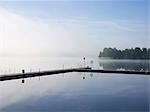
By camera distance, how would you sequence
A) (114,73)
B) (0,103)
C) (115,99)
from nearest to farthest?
1. (0,103)
2. (115,99)
3. (114,73)

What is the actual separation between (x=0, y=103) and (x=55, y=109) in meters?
3.95

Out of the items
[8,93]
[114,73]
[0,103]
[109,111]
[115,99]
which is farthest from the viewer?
[114,73]

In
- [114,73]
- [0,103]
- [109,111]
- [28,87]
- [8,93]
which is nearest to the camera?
[109,111]

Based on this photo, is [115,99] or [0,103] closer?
[0,103]

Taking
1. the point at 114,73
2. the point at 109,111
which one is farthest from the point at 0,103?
the point at 114,73

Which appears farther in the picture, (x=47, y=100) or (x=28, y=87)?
(x=28, y=87)

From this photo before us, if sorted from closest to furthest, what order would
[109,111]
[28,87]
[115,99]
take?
[109,111] < [115,99] < [28,87]

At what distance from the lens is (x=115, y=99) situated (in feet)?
63.6

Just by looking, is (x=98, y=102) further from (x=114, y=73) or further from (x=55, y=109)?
(x=114, y=73)

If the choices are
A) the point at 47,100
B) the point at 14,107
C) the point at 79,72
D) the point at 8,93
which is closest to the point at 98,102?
the point at 47,100

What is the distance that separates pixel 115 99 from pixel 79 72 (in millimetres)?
25396

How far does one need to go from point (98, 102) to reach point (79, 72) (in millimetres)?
26623

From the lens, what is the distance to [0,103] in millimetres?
17469

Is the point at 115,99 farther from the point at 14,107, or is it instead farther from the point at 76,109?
the point at 14,107
